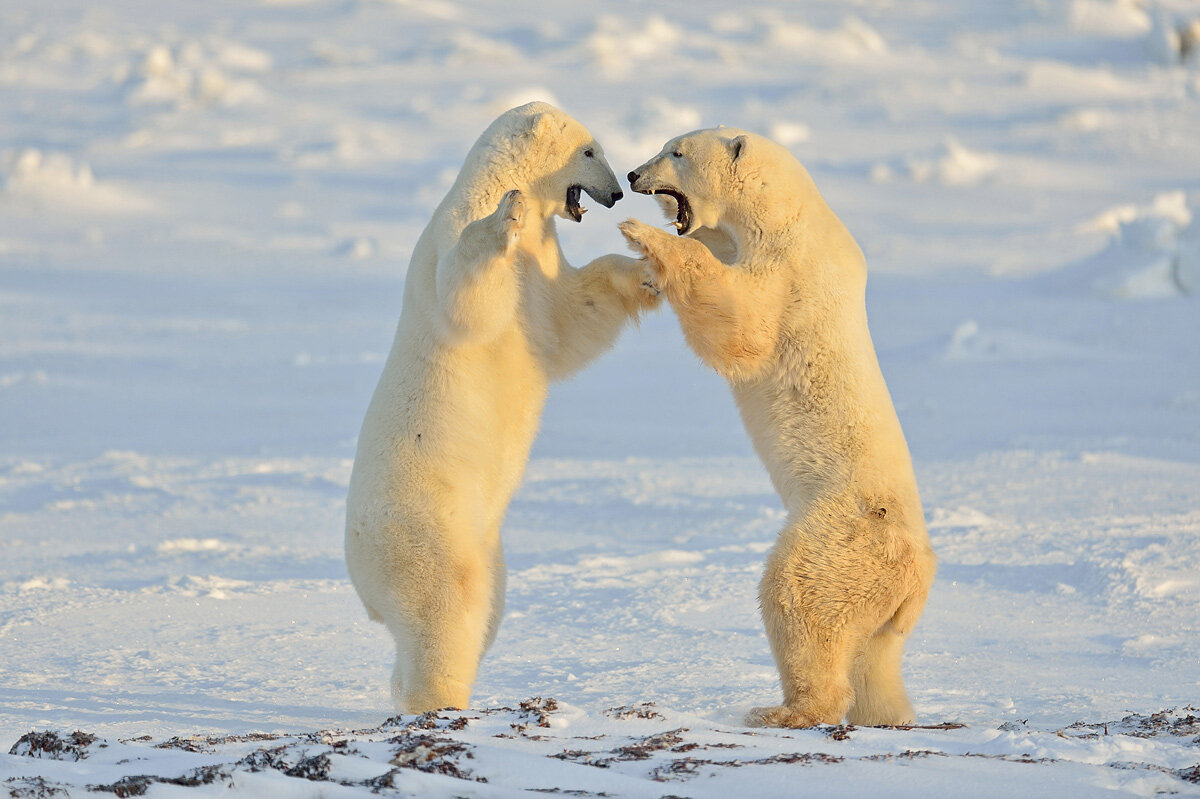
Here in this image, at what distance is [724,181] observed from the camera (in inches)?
173

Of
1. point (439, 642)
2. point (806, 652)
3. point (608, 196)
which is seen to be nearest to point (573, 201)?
point (608, 196)

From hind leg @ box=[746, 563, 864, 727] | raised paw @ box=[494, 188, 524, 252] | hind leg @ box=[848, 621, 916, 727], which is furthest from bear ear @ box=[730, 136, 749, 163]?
hind leg @ box=[848, 621, 916, 727]

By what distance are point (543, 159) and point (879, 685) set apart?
2092 mm

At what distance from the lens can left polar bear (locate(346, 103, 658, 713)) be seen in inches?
156

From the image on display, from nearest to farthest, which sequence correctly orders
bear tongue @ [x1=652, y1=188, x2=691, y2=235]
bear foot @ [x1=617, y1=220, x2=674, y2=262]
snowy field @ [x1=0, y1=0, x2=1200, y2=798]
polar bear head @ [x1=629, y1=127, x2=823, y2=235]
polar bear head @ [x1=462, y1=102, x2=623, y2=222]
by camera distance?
snowy field @ [x1=0, y1=0, x2=1200, y2=798] < bear foot @ [x1=617, y1=220, x2=674, y2=262] < polar bear head @ [x1=629, y1=127, x2=823, y2=235] < polar bear head @ [x1=462, y1=102, x2=623, y2=222] < bear tongue @ [x1=652, y1=188, x2=691, y2=235]

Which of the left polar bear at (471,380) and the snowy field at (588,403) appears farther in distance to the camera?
the left polar bear at (471,380)

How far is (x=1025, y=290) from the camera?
1291cm

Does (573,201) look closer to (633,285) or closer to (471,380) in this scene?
(633,285)

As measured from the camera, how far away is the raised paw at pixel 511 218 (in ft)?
12.7

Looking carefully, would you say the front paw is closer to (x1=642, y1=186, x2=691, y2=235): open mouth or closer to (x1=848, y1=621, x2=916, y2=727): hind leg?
(x1=642, y1=186, x2=691, y2=235): open mouth

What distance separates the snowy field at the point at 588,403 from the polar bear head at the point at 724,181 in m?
1.67

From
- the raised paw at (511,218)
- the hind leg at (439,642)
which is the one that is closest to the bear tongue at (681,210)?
the raised paw at (511,218)

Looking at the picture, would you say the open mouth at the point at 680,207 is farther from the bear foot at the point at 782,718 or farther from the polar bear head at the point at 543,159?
the bear foot at the point at 782,718

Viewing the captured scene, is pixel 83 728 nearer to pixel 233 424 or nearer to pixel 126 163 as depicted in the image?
pixel 233 424
